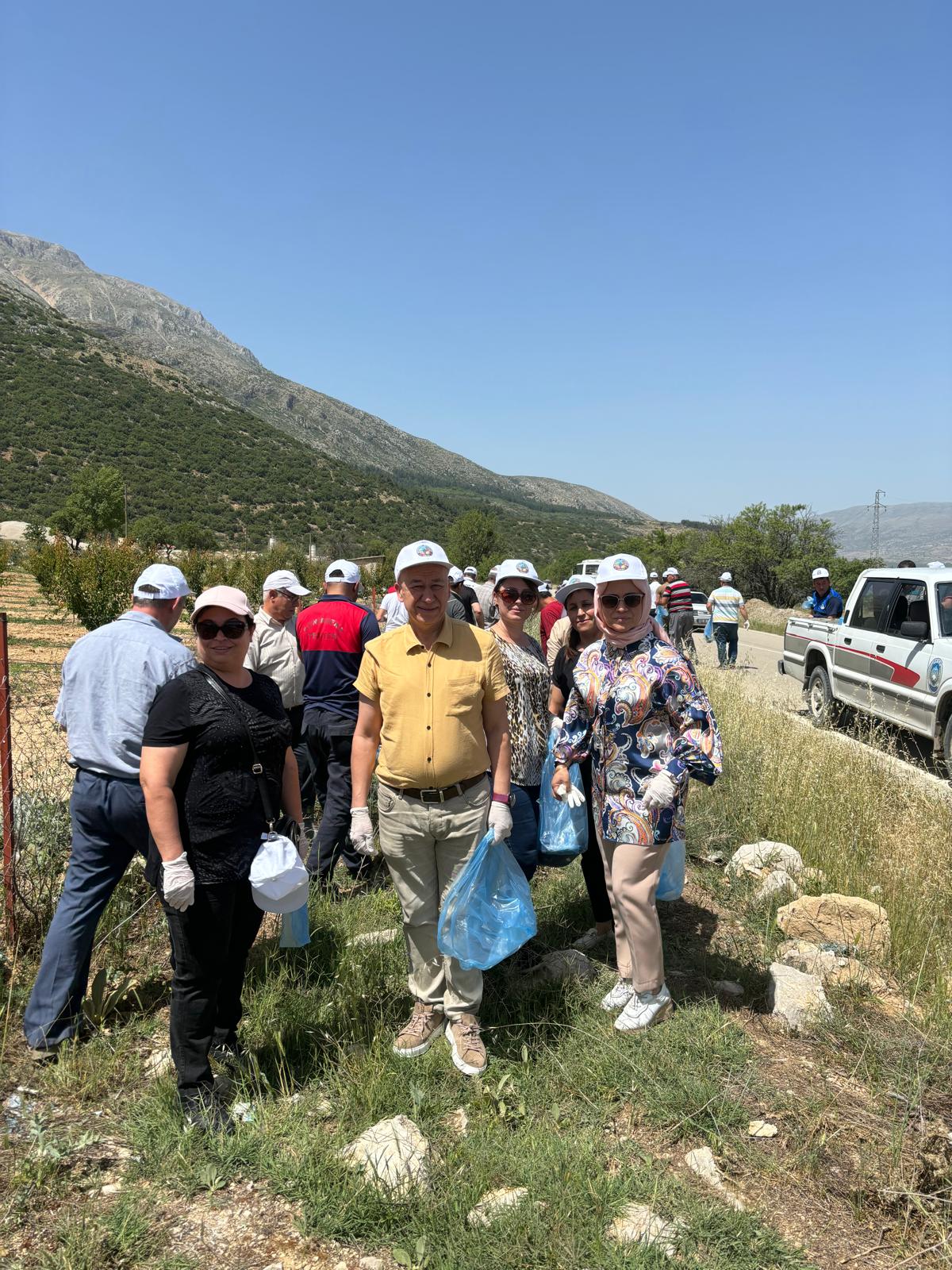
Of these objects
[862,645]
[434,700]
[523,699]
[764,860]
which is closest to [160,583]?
[434,700]

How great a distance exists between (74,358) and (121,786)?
77.9 meters

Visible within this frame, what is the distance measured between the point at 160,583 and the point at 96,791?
2.73 ft

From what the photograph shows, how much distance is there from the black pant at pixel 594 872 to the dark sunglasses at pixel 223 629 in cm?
183

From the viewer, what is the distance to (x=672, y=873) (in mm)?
3289

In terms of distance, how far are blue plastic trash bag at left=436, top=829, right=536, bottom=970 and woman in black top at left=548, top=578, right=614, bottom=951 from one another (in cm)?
96

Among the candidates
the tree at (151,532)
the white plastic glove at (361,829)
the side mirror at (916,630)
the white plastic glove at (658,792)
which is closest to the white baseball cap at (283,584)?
the white plastic glove at (361,829)

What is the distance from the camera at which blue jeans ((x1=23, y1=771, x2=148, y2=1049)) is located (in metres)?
2.94

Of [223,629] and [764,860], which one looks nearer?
[223,629]

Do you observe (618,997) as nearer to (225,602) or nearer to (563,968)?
(563,968)

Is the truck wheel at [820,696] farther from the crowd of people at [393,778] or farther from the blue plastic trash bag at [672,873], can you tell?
the crowd of people at [393,778]

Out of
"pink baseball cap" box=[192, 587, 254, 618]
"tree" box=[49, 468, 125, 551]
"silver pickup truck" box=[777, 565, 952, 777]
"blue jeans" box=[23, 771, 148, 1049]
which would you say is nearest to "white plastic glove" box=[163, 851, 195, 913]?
"blue jeans" box=[23, 771, 148, 1049]

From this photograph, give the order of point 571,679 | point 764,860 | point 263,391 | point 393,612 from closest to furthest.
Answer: point 571,679 < point 764,860 < point 393,612 < point 263,391

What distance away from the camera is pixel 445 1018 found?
307cm

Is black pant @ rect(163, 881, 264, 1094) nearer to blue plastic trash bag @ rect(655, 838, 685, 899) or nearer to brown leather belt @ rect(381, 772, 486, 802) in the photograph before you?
brown leather belt @ rect(381, 772, 486, 802)
